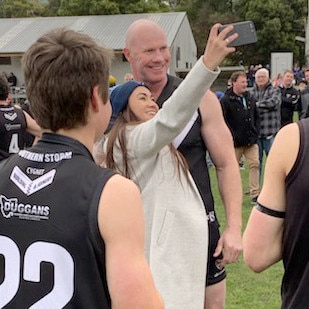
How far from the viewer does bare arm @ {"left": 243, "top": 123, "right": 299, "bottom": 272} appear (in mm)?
1760

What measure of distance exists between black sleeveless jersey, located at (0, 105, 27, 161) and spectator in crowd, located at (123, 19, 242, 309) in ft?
12.5

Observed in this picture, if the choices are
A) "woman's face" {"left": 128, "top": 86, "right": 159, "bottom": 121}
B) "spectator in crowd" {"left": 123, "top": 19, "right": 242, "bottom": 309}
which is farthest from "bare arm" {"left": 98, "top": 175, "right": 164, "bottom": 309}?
"spectator in crowd" {"left": 123, "top": 19, "right": 242, "bottom": 309}

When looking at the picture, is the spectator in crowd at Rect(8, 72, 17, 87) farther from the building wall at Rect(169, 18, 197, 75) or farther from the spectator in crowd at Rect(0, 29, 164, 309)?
the spectator in crowd at Rect(0, 29, 164, 309)

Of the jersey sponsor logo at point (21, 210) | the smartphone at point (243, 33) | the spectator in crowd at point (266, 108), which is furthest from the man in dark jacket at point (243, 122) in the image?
the jersey sponsor logo at point (21, 210)

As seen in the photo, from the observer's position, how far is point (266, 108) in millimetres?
9680

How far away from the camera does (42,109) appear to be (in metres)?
1.71

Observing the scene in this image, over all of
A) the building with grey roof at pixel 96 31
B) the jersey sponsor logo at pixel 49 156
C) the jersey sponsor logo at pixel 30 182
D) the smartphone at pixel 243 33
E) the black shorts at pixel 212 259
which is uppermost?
the smartphone at pixel 243 33

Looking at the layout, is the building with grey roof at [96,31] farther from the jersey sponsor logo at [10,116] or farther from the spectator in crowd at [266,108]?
the jersey sponsor logo at [10,116]

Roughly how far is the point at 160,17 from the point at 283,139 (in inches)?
1620

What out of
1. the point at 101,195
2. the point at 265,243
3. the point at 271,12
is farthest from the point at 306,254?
the point at 271,12

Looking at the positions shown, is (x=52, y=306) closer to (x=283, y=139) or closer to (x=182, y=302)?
(x=283, y=139)

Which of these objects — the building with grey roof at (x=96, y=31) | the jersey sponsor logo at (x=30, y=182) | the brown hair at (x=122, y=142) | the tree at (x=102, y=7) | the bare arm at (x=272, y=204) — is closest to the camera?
the jersey sponsor logo at (x=30, y=182)

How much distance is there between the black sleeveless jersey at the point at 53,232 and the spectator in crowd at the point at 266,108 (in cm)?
816

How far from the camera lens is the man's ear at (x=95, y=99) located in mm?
1695
